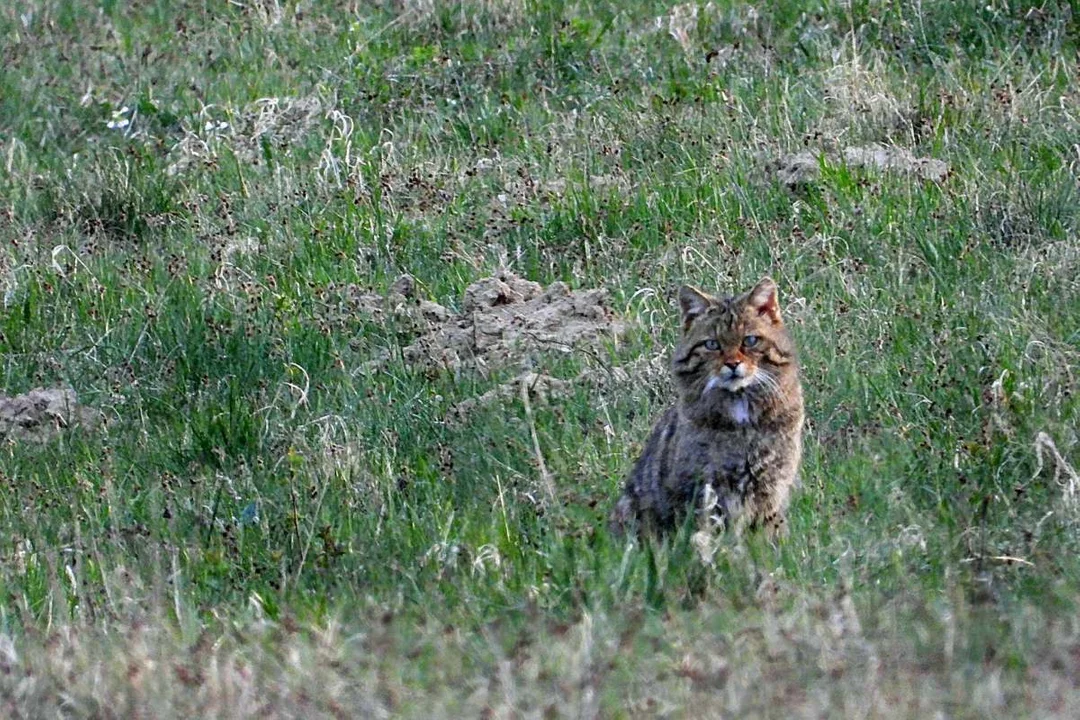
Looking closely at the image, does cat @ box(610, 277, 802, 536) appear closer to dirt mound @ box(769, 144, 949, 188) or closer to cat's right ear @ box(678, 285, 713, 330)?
cat's right ear @ box(678, 285, 713, 330)

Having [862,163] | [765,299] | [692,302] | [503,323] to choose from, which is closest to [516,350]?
[503,323]

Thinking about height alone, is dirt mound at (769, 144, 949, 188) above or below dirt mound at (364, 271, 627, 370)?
above

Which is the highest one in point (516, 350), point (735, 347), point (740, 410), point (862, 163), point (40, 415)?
point (735, 347)

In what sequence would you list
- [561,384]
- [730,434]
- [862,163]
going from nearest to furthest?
[730,434] → [561,384] → [862,163]

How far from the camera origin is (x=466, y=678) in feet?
13.0

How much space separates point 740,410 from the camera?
5.83 metres

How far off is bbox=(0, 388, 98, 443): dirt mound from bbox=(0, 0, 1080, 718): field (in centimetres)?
5

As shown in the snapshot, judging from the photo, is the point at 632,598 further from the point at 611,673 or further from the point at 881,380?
the point at 881,380

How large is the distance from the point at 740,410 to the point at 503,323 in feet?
7.46

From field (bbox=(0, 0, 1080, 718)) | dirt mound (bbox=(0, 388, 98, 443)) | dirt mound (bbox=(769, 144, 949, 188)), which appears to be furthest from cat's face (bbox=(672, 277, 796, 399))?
dirt mound (bbox=(0, 388, 98, 443))

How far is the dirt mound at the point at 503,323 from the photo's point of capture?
771 centimetres

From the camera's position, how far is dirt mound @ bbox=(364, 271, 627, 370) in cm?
771

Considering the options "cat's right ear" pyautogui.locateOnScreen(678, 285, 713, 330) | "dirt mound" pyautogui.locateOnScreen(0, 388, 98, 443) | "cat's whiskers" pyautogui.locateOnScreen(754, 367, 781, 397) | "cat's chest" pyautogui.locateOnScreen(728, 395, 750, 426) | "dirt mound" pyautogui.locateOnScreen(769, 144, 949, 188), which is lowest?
"dirt mound" pyautogui.locateOnScreen(0, 388, 98, 443)

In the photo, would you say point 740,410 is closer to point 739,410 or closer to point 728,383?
point 739,410
